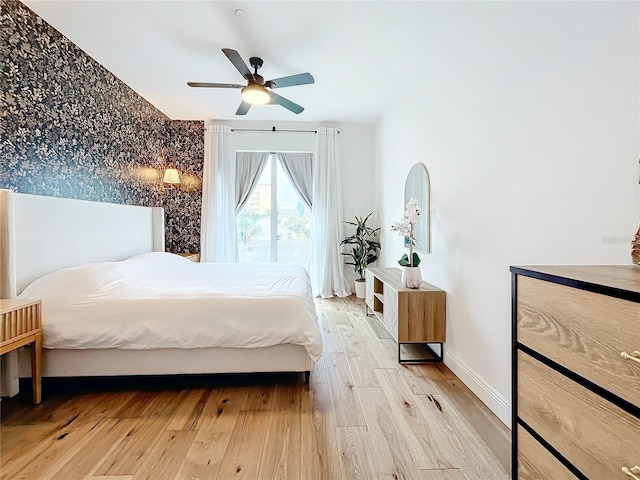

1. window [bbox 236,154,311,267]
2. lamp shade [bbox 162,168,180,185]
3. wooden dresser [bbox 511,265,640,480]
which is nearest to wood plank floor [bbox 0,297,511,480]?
wooden dresser [bbox 511,265,640,480]

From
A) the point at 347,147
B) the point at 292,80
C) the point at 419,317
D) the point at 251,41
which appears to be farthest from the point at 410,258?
the point at 347,147

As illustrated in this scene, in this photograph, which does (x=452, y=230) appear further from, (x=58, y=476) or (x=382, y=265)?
(x=58, y=476)

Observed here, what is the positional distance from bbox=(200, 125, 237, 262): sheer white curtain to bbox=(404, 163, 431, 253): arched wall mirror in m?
2.87

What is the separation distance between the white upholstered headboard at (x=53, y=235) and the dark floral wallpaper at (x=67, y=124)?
18cm

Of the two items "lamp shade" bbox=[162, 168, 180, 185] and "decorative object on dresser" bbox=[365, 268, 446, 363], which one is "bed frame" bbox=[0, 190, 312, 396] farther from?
"lamp shade" bbox=[162, 168, 180, 185]

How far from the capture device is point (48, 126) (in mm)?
2520

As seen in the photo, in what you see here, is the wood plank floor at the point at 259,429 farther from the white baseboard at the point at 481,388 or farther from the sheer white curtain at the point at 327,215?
the sheer white curtain at the point at 327,215

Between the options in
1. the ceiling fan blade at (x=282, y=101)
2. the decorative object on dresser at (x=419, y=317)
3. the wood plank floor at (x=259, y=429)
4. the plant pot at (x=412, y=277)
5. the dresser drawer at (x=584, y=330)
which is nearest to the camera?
the dresser drawer at (x=584, y=330)

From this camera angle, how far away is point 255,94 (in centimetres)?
298

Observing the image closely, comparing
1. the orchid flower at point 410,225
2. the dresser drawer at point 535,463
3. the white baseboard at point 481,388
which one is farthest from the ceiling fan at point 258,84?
the dresser drawer at point 535,463

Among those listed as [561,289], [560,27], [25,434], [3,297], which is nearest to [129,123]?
[3,297]

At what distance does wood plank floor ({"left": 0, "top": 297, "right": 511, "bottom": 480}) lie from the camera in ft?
4.92

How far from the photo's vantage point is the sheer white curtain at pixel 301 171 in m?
5.16

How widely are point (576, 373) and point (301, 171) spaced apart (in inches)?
183
